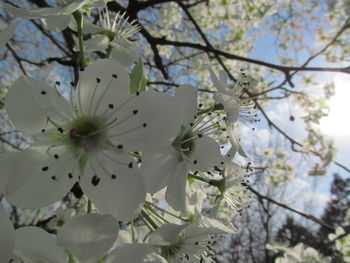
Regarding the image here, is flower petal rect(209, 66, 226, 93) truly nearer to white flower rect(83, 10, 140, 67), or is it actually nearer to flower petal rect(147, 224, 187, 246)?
white flower rect(83, 10, 140, 67)

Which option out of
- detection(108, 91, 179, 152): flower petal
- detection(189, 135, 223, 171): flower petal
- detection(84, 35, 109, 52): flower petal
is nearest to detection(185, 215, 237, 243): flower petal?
detection(189, 135, 223, 171): flower petal

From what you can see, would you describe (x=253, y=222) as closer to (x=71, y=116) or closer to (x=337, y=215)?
(x=337, y=215)

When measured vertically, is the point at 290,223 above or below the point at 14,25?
above

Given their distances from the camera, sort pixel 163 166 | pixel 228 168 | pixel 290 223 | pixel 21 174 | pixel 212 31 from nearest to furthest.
Result: pixel 21 174, pixel 163 166, pixel 228 168, pixel 212 31, pixel 290 223

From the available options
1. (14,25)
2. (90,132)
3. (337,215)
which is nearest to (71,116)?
(90,132)

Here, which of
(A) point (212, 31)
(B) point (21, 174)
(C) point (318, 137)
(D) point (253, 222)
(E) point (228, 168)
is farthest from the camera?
(D) point (253, 222)

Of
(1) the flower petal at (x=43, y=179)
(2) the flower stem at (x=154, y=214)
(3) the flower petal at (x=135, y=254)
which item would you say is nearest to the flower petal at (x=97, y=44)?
(1) the flower petal at (x=43, y=179)

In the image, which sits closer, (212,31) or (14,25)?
(14,25)
